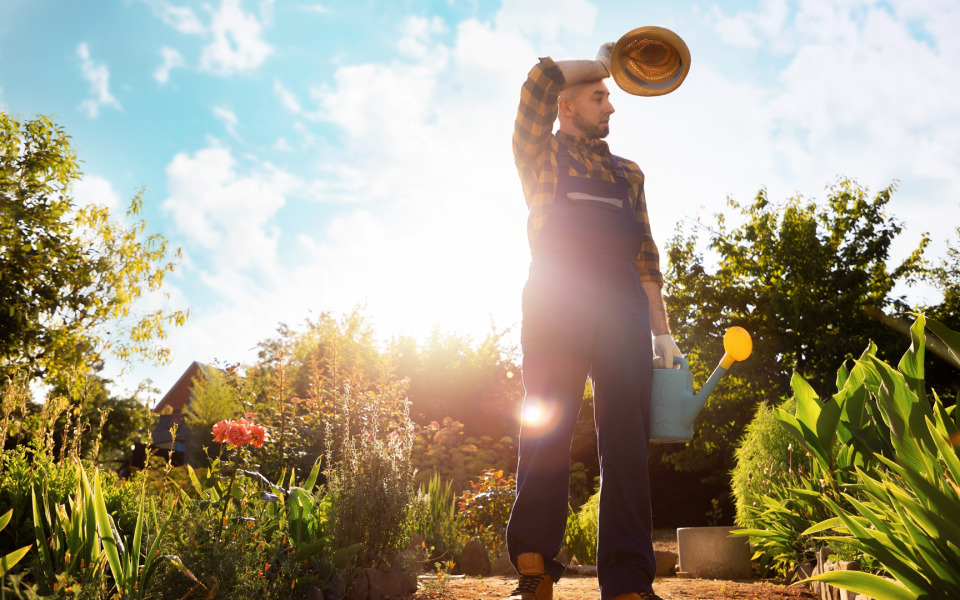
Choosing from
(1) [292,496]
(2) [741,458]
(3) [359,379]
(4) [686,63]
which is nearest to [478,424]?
(3) [359,379]

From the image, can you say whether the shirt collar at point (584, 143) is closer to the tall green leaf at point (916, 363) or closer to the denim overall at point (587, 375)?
the denim overall at point (587, 375)

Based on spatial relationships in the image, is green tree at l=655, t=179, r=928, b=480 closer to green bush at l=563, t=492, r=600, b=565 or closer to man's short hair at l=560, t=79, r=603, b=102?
green bush at l=563, t=492, r=600, b=565

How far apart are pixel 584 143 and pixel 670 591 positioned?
205 cm

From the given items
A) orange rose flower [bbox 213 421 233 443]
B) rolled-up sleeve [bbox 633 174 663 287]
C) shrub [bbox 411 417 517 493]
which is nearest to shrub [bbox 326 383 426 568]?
orange rose flower [bbox 213 421 233 443]

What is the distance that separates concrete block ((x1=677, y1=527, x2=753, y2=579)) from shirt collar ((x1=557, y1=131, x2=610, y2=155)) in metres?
2.55

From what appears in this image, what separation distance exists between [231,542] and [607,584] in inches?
50.3

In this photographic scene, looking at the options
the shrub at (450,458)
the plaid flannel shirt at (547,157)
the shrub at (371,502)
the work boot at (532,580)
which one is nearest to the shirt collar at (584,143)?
the plaid flannel shirt at (547,157)

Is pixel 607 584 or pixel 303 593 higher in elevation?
pixel 607 584

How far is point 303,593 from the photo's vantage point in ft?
7.57

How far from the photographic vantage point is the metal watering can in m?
1.86

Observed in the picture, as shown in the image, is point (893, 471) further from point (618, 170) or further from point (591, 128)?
point (591, 128)

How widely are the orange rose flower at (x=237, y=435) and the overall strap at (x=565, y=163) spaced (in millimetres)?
1641

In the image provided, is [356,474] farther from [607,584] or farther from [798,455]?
[798,455]

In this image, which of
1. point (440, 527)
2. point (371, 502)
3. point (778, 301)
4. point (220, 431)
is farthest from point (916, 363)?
point (778, 301)
